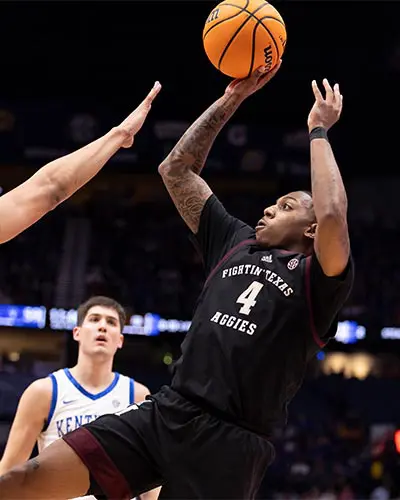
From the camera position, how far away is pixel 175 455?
338 cm

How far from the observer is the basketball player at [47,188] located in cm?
269

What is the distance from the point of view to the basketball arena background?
16.6m

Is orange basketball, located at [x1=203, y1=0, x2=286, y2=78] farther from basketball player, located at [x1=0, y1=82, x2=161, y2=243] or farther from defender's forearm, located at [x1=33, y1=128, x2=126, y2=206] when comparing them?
defender's forearm, located at [x1=33, y1=128, x2=126, y2=206]

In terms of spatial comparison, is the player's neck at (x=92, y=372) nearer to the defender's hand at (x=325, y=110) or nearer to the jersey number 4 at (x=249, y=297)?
the jersey number 4 at (x=249, y=297)

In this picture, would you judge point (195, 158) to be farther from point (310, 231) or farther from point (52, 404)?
point (52, 404)

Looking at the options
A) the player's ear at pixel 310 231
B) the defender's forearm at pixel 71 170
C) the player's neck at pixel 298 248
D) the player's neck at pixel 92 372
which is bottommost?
the player's neck at pixel 92 372

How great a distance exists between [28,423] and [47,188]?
288 cm

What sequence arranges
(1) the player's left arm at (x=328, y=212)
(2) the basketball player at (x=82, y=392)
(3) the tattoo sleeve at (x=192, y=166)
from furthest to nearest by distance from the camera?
(2) the basketball player at (x=82, y=392) → (3) the tattoo sleeve at (x=192, y=166) → (1) the player's left arm at (x=328, y=212)

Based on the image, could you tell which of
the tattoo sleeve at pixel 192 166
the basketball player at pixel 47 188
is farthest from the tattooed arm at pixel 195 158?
the basketball player at pixel 47 188

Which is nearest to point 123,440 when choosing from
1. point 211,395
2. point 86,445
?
point 86,445

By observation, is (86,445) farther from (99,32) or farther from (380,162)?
(380,162)

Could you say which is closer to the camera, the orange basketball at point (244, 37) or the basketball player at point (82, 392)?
the orange basketball at point (244, 37)

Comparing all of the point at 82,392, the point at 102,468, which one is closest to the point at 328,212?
the point at 102,468

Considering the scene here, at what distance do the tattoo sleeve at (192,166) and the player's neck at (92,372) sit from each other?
178 cm
